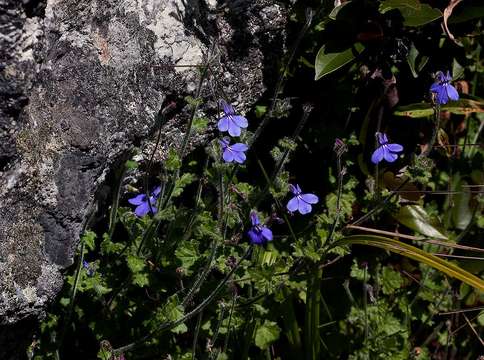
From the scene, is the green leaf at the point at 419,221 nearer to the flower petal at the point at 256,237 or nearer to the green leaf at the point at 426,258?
the green leaf at the point at 426,258

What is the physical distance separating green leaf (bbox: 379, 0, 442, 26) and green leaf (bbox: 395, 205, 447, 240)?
0.97 meters

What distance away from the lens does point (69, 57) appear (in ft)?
8.95

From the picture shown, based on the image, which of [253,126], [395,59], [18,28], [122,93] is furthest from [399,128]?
[18,28]

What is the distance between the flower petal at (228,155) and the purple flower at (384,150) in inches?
26.0

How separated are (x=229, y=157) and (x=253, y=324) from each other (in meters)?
0.84

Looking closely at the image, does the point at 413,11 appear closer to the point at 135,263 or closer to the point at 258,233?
the point at 258,233

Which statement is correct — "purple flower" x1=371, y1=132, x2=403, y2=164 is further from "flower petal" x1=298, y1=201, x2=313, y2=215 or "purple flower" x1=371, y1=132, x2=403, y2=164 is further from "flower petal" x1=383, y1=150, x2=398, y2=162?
"flower petal" x1=298, y1=201, x2=313, y2=215

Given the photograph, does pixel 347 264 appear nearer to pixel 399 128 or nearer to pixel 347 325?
pixel 347 325

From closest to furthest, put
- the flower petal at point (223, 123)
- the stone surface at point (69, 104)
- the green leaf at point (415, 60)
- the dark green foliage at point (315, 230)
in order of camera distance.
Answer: the stone surface at point (69, 104), the flower petal at point (223, 123), the dark green foliage at point (315, 230), the green leaf at point (415, 60)

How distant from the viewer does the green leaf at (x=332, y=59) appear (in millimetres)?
3188

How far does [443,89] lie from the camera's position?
3047mm

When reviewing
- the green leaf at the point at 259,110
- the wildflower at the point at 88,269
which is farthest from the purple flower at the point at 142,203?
A: the green leaf at the point at 259,110

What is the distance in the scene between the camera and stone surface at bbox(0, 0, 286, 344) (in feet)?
8.13

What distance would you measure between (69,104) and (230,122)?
0.62 metres
